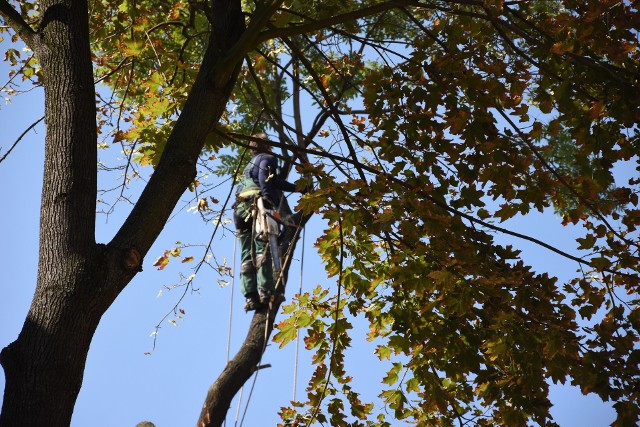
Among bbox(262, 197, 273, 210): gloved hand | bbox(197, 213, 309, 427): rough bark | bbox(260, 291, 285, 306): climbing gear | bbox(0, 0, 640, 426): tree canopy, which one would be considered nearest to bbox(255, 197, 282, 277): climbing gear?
bbox(262, 197, 273, 210): gloved hand

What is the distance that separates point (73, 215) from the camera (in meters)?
2.80

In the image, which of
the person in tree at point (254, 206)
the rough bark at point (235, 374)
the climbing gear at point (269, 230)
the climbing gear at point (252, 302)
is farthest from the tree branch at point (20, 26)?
the climbing gear at point (252, 302)

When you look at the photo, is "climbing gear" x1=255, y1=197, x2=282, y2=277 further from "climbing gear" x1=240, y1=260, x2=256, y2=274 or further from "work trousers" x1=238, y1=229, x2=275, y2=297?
"climbing gear" x1=240, y1=260, x2=256, y2=274

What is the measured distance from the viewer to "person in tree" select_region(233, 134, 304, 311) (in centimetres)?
740

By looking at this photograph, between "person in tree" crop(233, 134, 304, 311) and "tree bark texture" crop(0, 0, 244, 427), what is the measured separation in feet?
13.1

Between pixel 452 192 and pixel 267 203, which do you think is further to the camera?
pixel 267 203

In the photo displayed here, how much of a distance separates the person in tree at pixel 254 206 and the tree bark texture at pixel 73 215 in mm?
3984

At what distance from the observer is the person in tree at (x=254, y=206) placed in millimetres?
7398

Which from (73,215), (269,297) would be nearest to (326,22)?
(73,215)

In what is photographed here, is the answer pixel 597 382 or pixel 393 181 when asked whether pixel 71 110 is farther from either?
pixel 597 382

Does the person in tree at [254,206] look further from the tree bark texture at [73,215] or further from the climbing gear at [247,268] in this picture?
the tree bark texture at [73,215]

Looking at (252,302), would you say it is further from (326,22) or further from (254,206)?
(326,22)

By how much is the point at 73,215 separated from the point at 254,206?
4.60m

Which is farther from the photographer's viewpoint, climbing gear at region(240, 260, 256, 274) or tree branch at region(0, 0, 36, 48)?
climbing gear at region(240, 260, 256, 274)
